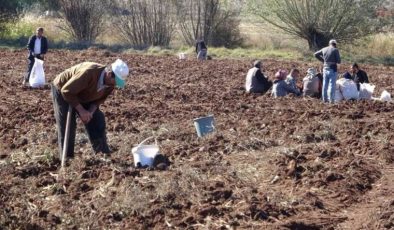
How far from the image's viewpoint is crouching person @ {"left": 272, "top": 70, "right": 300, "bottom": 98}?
45.2 ft

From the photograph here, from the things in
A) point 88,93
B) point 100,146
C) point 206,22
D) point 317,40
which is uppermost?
point 88,93

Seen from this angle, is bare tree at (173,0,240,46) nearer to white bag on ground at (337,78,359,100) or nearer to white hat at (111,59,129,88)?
white bag on ground at (337,78,359,100)

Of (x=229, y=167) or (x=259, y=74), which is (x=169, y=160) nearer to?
(x=229, y=167)

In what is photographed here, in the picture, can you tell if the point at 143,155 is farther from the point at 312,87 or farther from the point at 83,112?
the point at 312,87

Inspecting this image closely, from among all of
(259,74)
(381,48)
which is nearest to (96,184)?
(259,74)

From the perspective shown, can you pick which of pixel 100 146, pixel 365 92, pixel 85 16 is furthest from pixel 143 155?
pixel 85 16

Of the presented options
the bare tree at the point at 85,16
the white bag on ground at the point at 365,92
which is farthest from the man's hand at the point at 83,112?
the bare tree at the point at 85,16

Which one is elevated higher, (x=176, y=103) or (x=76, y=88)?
(x=76, y=88)

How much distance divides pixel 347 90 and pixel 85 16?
71.2 ft

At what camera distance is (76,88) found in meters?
7.23

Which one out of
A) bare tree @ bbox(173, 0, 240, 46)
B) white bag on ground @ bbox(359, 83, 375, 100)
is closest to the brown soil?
white bag on ground @ bbox(359, 83, 375, 100)

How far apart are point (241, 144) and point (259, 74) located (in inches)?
222

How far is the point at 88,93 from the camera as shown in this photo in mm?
7512

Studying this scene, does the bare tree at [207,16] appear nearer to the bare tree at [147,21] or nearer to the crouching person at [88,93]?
the bare tree at [147,21]
